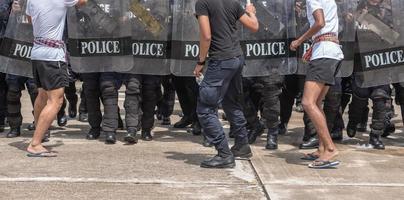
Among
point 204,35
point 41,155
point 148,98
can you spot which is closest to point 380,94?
point 204,35

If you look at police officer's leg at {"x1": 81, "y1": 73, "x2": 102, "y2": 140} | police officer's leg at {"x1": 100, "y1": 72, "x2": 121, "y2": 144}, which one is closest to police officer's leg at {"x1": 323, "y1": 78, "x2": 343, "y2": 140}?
police officer's leg at {"x1": 100, "y1": 72, "x2": 121, "y2": 144}

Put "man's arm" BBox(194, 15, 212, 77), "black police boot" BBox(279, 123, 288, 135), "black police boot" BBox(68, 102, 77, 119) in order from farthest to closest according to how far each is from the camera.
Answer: "black police boot" BBox(68, 102, 77, 119), "black police boot" BBox(279, 123, 288, 135), "man's arm" BBox(194, 15, 212, 77)

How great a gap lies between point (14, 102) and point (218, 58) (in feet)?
9.41

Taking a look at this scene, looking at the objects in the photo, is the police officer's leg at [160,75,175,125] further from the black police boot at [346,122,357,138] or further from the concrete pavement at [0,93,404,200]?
the black police boot at [346,122,357,138]

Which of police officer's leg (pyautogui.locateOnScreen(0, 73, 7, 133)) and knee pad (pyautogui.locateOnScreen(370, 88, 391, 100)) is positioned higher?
knee pad (pyautogui.locateOnScreen(370, 88, 391, 100))

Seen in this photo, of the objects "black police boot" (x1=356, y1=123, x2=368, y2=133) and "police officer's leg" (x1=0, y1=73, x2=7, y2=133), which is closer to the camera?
"police officer's leg" (x1=0, y1=73, x2=7, y2=133)

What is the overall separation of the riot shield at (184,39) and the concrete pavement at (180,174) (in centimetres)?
85

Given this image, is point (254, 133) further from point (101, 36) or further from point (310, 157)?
point (101, 36)

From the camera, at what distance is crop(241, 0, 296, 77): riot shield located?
738 centimetres

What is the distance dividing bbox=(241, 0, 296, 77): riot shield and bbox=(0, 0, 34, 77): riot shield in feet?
7.81

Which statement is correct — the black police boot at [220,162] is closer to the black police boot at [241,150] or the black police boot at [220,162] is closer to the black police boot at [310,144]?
the black police boot at [241,150]

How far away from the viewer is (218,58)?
239 inches

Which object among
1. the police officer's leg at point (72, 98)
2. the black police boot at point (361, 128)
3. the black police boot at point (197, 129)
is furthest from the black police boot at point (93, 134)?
the black police boot at point (361, 128)

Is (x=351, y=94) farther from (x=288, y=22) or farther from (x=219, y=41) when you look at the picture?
(x=219, y=41)
